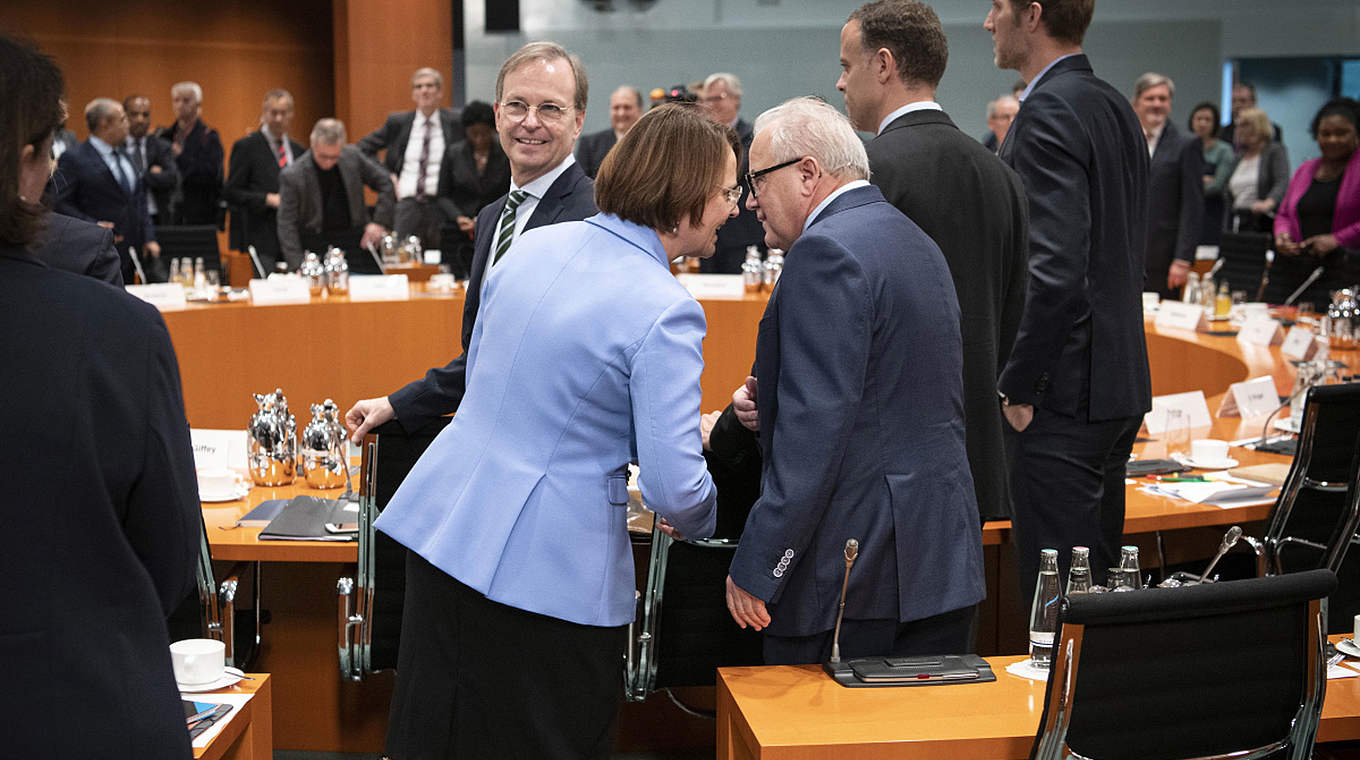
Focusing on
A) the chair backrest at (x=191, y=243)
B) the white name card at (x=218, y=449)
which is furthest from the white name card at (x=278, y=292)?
the chair backrest at (x=191, y=243)

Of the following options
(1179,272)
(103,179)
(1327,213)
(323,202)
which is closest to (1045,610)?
(1179,272)

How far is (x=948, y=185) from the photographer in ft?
8.21

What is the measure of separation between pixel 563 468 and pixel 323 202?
20.2 ft

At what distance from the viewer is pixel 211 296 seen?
5648 millimetres

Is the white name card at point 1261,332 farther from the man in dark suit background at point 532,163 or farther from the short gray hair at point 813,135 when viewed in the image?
the short gray hair at point 813,135

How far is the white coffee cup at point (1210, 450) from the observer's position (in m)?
3.55

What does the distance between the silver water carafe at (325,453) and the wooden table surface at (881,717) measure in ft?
5.45

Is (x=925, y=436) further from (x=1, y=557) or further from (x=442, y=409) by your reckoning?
(x=1, y=557)

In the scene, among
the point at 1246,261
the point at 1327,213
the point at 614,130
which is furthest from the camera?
the point at 614,130

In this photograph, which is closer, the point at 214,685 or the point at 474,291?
the point at 214,685

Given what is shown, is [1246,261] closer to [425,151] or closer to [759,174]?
[425,151]

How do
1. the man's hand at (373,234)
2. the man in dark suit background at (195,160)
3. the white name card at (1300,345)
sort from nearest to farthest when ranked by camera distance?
the white name card at (1300,345) → the man's hand at (373,234) → the man in dark suit background at (195,160)

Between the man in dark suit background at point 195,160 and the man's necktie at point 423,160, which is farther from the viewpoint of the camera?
the man in dark suit background at point 195,160

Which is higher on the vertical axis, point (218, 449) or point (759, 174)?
point (759, 174)
